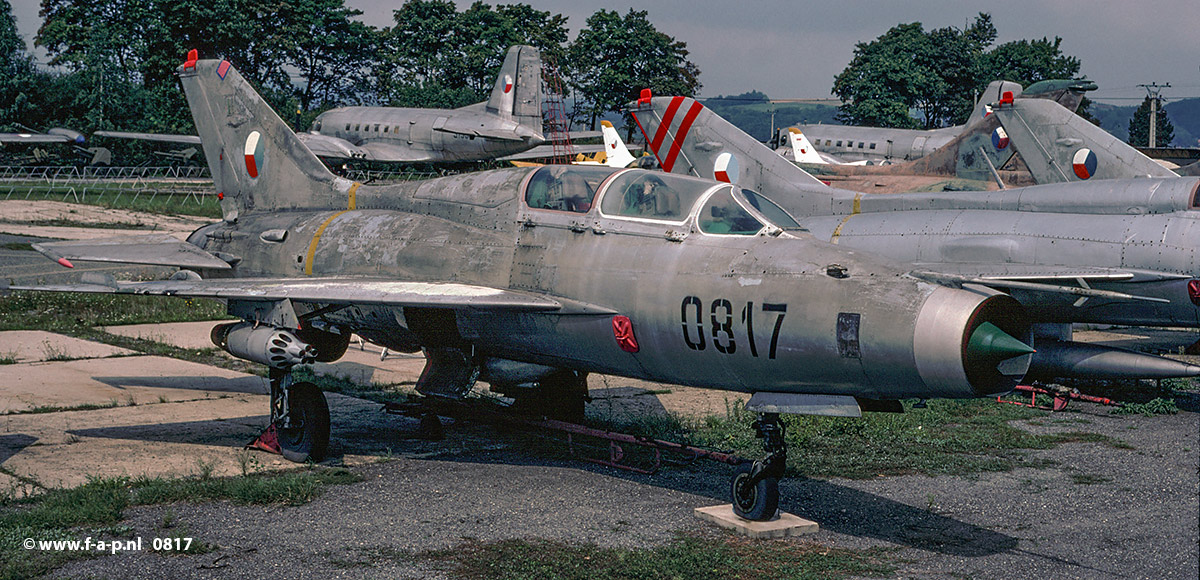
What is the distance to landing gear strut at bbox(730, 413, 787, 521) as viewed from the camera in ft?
27.6

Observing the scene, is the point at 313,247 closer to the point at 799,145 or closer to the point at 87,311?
the point at 87,311

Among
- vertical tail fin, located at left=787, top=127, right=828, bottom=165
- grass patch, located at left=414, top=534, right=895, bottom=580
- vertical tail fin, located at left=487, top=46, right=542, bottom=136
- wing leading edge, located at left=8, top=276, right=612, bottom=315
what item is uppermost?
vertical tail fin, located at left=487, top=46, right=542, bottom=136

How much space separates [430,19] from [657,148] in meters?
79.4

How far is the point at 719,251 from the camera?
28.6 ft

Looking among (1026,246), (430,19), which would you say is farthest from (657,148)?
(430,19)

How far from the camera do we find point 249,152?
14.0 metres

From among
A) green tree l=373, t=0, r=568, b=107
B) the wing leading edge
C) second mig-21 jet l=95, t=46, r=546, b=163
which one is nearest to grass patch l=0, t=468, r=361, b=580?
the wing leading edge

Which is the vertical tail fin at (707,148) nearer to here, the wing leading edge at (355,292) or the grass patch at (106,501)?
the wing leading edge at (355,292)

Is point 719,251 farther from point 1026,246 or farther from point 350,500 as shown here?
point 1026,246

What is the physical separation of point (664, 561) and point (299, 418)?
4.81 m

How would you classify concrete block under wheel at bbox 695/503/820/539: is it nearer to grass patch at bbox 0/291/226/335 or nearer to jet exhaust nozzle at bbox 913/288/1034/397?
jet exhaust nozzle at bbox 913/288/1034/397

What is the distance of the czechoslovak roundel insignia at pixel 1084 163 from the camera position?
58.2 feet

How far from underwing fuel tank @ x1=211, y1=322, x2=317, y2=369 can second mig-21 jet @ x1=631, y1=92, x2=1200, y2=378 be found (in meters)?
6.72

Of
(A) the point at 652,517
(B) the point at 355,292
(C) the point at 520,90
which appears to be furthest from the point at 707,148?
(C) the point at 520,90
